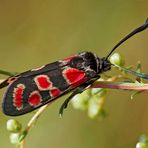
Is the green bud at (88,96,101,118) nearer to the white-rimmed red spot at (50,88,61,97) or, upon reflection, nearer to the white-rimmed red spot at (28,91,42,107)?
the white-rimmed red spot at (50,88,61,97)

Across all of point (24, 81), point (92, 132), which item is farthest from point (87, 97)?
point (92, 132)

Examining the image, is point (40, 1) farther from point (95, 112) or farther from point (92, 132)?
point (95, 112)

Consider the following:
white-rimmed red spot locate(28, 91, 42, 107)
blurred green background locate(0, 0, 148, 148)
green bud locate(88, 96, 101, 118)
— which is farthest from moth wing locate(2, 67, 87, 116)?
Result: blurred green background locate(0, 0, 148, 148)

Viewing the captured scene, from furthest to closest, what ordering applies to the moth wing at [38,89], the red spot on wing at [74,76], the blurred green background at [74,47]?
1. the blurred green background at [74,47]
2. the red spot on wing at [74,76]
3. the moth wing at [38,89]

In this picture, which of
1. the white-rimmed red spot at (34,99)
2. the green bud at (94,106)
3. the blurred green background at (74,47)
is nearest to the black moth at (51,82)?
the white-rimmed red spot at (34,99)

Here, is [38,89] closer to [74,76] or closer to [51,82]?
[51,82]

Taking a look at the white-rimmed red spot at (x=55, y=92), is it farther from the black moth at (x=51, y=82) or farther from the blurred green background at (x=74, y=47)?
the blurred green background at (x=74, y=47)

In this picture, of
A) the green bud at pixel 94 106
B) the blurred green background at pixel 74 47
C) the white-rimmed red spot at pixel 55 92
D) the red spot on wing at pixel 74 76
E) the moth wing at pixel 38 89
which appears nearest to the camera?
the moth wing at pixel 38 89
